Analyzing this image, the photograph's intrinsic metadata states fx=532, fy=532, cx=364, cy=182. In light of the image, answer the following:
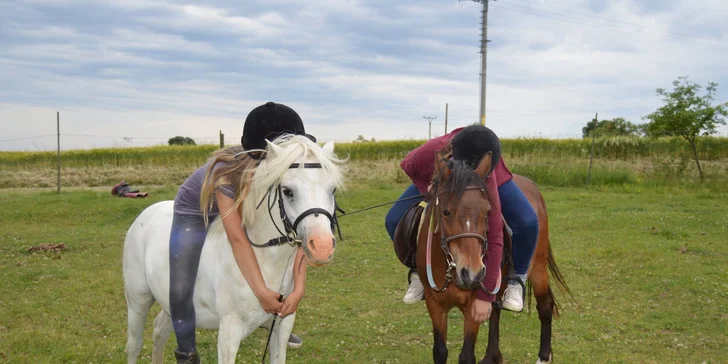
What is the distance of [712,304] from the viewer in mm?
7051

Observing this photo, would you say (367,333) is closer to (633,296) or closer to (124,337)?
(124,337)

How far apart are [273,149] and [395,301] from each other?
499 centimetres

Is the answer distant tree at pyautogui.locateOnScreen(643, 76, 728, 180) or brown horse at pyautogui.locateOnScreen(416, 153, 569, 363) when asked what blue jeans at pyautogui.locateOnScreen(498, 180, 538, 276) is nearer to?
brown horse at pyautogui.locateOnScreen(416, 153, 569, 363)

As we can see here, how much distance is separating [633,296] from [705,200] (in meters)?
10.8

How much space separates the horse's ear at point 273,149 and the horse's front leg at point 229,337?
3.34 feet

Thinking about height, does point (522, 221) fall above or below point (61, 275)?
above

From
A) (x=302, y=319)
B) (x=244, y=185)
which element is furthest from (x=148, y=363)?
(x=244, y=185)

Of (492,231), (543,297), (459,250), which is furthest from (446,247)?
(543,297)

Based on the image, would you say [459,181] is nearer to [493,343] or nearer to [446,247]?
[446,247]

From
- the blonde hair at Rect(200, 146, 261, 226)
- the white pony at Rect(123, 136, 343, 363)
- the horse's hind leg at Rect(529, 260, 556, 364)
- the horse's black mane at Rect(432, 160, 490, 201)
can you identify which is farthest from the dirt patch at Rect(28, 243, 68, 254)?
the horse's black mane at Rect(432, 160, 490, 201)

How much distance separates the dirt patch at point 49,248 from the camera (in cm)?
1006

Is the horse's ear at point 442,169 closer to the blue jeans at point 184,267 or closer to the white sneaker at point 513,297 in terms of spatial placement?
the white sneaker at point 513,297

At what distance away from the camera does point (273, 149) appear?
2844mm

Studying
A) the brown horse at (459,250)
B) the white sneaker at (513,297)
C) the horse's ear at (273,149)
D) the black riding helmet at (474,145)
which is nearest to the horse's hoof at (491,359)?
the brown horse at (459,250)
